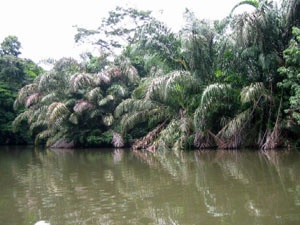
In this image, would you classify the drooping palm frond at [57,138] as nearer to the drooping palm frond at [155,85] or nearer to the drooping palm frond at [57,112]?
the drooping palm frond at [57,112]

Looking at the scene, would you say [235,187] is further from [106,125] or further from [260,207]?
[106,125]

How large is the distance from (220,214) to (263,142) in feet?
26.3

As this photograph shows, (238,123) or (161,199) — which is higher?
(238,123)

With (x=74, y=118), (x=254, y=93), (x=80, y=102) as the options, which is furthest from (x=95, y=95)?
(x=254, y=93)

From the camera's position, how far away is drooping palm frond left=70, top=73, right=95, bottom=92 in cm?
1598

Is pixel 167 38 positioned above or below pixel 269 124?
above

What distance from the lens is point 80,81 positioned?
16.2 metres

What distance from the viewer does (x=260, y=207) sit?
3086 mm

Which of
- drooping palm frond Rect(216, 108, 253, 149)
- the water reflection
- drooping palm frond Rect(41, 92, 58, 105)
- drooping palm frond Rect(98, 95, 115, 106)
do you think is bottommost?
the water reflection

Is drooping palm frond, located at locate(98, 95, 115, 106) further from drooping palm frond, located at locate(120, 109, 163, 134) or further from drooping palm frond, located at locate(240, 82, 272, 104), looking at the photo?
drooping palm frond, located at locate(240, 82, 272, 104)

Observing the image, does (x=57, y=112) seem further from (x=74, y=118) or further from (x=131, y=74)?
(x=131, y=74)

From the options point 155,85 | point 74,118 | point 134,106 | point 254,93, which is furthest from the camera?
point 74,118

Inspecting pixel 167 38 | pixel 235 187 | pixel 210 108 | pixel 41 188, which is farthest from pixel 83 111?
pixel 235 187

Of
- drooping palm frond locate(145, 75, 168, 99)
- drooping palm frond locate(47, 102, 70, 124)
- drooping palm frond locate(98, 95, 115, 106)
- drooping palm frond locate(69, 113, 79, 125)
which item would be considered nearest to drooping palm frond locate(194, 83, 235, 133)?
drooping palm frond locate(145, 75, 168, 99)
